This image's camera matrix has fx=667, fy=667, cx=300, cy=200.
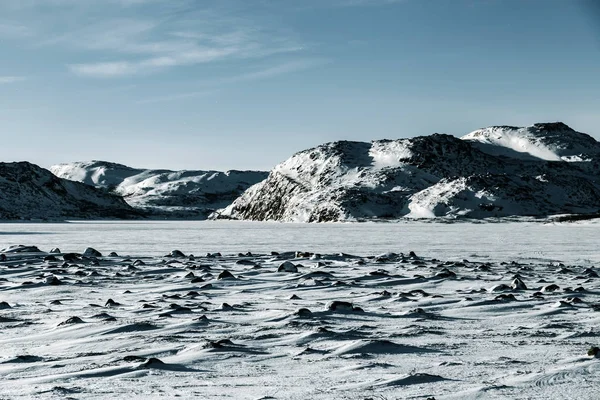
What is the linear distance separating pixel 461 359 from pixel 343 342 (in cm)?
156

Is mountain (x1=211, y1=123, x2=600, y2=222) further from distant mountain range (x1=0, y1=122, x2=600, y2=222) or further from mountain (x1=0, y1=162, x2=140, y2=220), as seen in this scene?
mountain (x1=0, y1=162, x2=140, y2=220)

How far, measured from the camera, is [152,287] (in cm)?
1507

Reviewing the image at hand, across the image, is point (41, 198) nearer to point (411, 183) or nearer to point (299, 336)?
point (411, 183)

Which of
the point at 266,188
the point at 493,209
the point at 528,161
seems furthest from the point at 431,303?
the point at 528,161

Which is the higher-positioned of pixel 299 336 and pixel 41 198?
pixel 41 198

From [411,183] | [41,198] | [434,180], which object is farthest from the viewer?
[41,198]

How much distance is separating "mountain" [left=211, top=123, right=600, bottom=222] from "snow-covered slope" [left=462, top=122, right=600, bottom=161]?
26 centimetres

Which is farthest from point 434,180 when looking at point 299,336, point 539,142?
point 299,336

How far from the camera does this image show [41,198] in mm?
171250

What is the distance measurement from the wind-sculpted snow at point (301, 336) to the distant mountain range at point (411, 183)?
80643 millimetres

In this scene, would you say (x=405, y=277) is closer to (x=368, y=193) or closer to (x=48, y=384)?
(x=48, y=384)

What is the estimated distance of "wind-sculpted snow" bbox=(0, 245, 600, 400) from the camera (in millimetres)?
6363

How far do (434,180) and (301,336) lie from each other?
11634 cm

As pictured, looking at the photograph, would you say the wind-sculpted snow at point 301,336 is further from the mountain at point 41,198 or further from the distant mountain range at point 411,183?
the mountain at point 41,198
